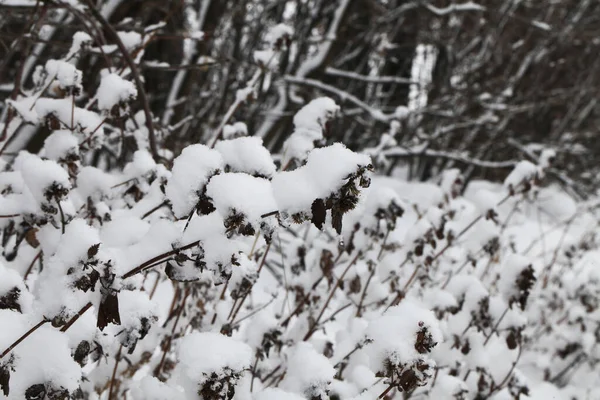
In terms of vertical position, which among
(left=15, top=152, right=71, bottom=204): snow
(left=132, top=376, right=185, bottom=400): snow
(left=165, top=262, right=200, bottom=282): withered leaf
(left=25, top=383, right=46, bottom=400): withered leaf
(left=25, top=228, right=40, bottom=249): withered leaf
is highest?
(left=15, top=152, right=71, bottom=204): snow

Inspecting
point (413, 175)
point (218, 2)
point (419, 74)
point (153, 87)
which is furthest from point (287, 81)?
point (413, 175)

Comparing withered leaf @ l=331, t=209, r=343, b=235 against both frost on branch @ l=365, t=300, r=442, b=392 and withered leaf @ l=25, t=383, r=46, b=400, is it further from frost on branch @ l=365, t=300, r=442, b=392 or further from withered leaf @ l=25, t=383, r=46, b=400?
withered leaf @ l=25, t=383, r=46, b=400

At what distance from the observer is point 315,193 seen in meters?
0.82

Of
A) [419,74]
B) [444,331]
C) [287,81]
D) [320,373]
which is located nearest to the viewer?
[320,373]

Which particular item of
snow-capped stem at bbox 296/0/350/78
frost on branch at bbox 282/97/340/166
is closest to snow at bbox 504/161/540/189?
frost on branch at bbox 282/97/340/166

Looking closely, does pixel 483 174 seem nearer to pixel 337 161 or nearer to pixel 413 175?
pixel 413 175

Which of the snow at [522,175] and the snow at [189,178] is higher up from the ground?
the snow at [189,178]

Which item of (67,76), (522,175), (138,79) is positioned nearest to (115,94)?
(67,76)

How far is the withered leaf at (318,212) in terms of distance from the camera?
0.80 m

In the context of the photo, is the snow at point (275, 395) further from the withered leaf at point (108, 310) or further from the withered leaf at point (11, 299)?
the withered leaf at point (11, 299)

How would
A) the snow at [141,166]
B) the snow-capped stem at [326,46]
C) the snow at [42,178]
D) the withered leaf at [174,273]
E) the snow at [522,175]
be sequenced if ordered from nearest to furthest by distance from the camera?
the withered leaf at [174,273] < the snow at [42,178] < the snow at [141,166] < the snow at [522,175] < the snow-capped stem at [326,46]

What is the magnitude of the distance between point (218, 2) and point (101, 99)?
11.0ft

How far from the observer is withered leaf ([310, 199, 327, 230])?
80 centimetres

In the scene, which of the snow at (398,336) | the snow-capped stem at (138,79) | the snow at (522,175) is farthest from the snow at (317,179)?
the snow at (522,175)
